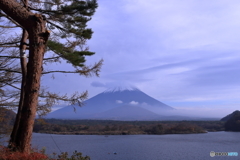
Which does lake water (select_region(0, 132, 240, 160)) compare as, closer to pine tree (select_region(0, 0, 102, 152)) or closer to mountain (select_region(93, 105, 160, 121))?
pine tree (select_region(0, 0, 102, 152))

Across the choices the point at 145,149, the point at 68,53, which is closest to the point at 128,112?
the point at 145,149

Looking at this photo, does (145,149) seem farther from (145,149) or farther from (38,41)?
(38,41)

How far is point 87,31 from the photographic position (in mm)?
6852

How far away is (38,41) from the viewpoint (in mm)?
4371

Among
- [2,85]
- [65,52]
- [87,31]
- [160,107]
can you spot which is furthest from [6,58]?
[160,107]

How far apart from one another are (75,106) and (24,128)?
3.28 metres

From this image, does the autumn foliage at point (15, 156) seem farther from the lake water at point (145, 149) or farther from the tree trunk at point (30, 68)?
the lake water at point (145, 149)

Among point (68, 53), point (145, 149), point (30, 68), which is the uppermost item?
point (68, 53)

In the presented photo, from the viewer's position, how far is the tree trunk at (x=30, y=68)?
4.13 metres

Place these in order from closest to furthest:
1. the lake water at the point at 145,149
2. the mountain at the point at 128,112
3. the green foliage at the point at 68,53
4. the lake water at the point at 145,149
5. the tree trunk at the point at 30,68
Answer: the tree trunk at the point at 30,68 → the green foliage at the point at 68,53 → the lake water at the point at 145,149 → the lake water at the point at 145,149 → the mountain at the point at 128,112

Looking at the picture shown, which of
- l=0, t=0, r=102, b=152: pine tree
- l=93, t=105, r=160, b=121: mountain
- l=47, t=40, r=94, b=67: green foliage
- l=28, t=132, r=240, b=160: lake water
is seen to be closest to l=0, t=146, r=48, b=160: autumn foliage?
l=0, t=0, r=102, b=152: pine tree

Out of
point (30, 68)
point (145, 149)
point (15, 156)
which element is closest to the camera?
point (15, 156)

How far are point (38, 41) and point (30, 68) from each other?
0.45 meters

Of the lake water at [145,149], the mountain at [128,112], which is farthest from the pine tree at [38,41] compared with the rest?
the mountain at [128,112]
